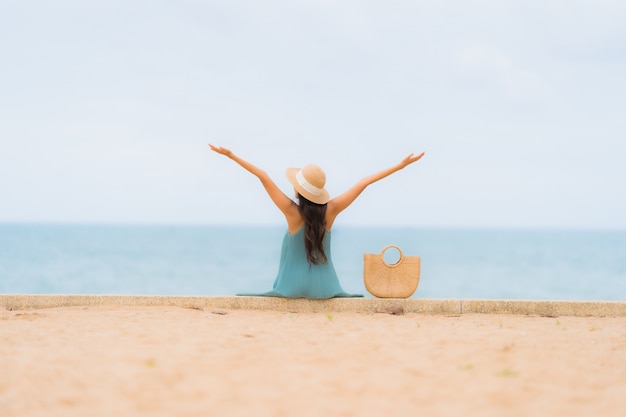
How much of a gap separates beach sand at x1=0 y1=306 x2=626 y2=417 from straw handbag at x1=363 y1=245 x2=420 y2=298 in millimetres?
1047

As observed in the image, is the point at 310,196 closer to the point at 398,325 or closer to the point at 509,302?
the point at 398,325

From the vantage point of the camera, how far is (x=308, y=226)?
7.15 m

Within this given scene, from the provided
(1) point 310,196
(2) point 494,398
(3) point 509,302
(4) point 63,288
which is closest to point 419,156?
(1) point 310,196

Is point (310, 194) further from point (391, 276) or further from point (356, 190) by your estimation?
point (391, 276)

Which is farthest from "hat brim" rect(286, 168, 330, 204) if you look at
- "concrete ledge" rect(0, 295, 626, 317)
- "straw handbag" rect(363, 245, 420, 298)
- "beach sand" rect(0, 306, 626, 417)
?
"beach sand" rect(0, 306, 626, 417)

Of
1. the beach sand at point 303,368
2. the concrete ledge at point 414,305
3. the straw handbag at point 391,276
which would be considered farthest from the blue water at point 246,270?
the beach sand at point 303,368

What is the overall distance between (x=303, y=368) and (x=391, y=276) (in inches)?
126

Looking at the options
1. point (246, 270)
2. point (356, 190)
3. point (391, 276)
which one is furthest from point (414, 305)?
point (246, 270)

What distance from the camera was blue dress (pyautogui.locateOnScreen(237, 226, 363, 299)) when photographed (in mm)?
7094

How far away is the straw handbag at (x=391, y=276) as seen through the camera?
7285 millimetres

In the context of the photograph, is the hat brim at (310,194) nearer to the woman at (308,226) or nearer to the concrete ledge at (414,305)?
the woman at (308,226)

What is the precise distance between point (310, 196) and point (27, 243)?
2433 inches

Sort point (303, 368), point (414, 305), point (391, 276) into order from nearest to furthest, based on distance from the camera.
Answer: point (303, 368), point (414, 305), point (391, 276)

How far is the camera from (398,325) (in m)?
6.11
